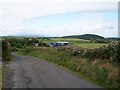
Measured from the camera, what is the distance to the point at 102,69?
91.6 ft

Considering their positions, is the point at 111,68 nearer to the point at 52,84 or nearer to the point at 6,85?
the point at 52,84

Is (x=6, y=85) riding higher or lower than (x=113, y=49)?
lower

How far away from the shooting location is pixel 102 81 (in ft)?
79.4

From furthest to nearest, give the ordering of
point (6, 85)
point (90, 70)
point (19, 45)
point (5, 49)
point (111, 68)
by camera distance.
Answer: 1. point (19, 45)
2. point (5, 49)
3. point (90, 70)
4. point (111, 68)
5. point (6, 85)

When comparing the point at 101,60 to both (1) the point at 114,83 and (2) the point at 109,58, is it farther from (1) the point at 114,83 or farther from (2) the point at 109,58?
(1) the point at 114,83

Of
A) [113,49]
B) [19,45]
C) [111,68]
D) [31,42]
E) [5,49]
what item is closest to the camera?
[111,68]

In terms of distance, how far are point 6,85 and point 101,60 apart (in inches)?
508

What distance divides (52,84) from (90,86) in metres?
2.98

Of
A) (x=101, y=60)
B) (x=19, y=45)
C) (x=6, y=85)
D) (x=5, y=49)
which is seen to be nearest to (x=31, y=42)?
(x=19, y=45)

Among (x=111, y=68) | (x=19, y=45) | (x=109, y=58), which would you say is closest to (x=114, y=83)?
(x=111, y=68)

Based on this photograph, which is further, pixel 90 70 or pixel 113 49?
pixel 113 49

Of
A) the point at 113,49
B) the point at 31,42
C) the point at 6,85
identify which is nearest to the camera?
the point at 6,85

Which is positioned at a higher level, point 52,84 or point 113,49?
point 113,49

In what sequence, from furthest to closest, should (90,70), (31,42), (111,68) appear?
(31,42)
(90,70)
(111,68)
